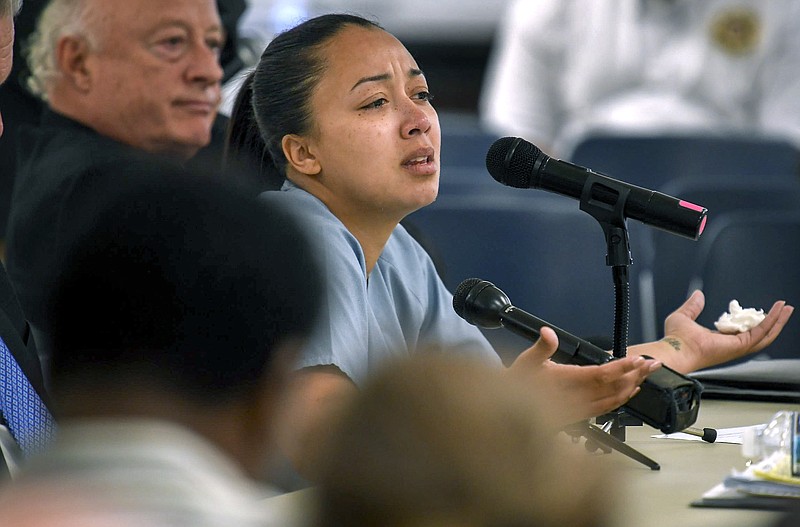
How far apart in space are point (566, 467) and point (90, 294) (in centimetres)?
40

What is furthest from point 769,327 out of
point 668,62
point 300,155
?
point 668,62

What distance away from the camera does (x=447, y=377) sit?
0.55 metres

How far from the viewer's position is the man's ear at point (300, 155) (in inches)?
68.4

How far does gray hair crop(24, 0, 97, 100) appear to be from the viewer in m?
2.27

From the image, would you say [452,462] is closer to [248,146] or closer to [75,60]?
[248,146]

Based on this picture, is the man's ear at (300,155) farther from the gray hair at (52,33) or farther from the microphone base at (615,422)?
the gray hair at (52,33)

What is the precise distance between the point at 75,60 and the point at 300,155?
0.70m

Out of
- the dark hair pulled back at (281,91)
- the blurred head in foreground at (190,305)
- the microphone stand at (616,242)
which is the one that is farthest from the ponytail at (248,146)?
the blurred head in foreground at (190,305)

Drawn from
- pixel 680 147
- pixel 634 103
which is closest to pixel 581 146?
pixel 680 147

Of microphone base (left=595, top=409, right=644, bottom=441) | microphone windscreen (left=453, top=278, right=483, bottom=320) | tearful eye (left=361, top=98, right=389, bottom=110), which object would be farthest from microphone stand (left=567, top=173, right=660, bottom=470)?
tearful eye (left=361, top=98, right=389, bottom=110)

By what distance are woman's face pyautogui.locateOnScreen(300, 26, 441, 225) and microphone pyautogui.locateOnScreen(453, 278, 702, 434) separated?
26 centimetres

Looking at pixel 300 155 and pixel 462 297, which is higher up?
pixel 300 155

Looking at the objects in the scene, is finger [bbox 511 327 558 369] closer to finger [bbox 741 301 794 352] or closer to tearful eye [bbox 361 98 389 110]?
tearful eye [bbox 361 98 389 110]

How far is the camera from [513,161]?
1.59 m
